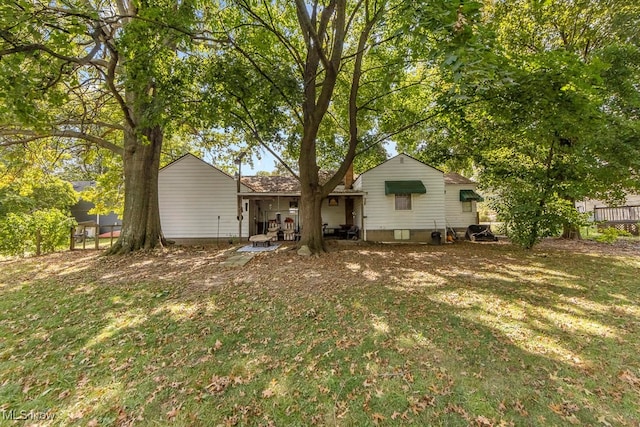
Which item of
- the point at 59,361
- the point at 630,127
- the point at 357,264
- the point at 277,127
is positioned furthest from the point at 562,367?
the point at 277,127

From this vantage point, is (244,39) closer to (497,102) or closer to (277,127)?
(277,127)

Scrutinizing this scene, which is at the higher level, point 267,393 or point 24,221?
point 24,221

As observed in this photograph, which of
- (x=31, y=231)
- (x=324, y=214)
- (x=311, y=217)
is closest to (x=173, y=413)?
(x=311, y=217)

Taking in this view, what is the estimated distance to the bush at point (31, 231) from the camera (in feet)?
33.7

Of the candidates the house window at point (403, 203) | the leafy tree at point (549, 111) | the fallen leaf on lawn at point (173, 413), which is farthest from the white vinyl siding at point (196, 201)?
the fallen leaf on lawn at point (173, 413)

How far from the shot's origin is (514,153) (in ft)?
43.8

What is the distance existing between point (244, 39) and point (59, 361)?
398 inches

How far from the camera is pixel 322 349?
3945mm

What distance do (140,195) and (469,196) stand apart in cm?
1825

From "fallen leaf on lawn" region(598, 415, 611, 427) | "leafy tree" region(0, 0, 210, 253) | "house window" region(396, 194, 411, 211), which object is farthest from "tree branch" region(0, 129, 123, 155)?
"fallen leaf on lawn" region(598, 415, 611, 427)

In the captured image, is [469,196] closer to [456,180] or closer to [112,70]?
[456,180]

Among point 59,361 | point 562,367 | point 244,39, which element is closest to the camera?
point 562,367

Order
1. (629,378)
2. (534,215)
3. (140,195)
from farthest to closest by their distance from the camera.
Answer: (140,195)
(534,215)
(629,378)

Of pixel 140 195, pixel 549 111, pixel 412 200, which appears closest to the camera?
pixel 549 111
